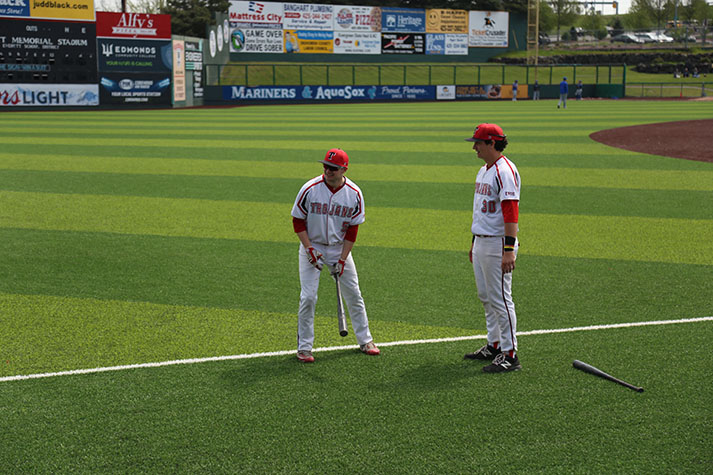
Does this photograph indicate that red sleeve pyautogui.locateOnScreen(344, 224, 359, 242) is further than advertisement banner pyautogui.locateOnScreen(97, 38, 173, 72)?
No

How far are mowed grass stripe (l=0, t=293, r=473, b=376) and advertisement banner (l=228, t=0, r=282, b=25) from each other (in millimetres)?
63498

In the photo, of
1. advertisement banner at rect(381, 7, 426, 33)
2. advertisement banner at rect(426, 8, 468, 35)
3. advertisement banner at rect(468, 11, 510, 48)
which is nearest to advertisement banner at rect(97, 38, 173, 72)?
advertisement banner at rect(381, 7, 426, 33)

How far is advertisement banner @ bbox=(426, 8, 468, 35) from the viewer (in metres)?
74.8

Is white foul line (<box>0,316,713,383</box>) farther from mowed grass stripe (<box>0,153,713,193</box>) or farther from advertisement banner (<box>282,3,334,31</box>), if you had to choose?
advertisement banner (<box>282,3,334,31</box>)

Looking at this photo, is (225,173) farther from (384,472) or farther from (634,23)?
(634,23)

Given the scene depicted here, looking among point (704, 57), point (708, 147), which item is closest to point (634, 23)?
point (704, 57)

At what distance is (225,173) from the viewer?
17391 mm

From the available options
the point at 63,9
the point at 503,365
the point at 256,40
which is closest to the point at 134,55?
the point at 63,9

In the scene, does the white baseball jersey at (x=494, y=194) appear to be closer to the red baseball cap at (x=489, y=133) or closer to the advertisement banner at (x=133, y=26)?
the red baseball cap at (x=489, y=133)

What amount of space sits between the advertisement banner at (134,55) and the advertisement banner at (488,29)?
145 ft

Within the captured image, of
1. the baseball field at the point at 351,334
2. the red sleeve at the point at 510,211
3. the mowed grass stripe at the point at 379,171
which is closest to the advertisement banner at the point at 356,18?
the mowed grass stripe at the point at 379,171

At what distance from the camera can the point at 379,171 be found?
1777 cm

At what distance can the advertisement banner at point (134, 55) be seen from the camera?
1571 inches

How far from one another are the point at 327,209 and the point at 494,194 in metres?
1.46
